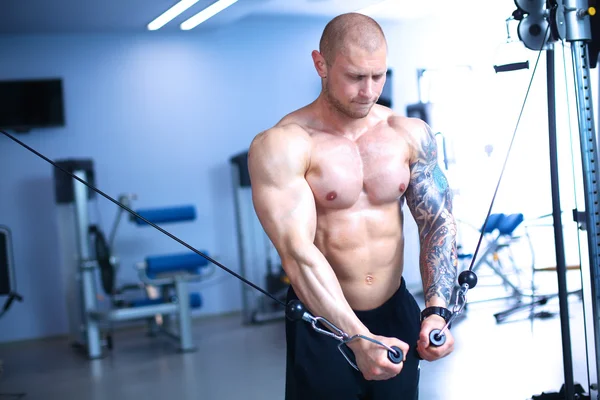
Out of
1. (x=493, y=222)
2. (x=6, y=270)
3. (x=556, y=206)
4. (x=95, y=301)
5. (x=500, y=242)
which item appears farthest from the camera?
(x=95, y=301)

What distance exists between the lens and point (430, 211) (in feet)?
6.17

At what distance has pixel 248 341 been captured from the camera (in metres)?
4.99

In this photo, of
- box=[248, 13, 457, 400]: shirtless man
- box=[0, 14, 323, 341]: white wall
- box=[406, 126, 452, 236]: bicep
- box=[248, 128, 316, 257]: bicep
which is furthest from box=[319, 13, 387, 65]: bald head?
box=[0, 14, 323, 341]: white wall

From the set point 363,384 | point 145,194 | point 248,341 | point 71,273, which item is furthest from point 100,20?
A: point 363,384

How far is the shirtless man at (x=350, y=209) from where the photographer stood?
1664 millimetres

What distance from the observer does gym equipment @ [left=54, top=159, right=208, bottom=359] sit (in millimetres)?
4914

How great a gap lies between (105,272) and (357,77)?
364cm

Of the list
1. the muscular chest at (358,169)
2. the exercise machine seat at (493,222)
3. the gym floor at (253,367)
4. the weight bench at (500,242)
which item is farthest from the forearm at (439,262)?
the exercise machine seat at (493,222)

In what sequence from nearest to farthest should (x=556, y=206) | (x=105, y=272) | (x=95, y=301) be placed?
1. (x=556, y=206)
2. (x=105, y=272)
3. (x=95, y=301)

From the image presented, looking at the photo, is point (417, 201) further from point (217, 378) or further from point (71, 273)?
point (71, 273)

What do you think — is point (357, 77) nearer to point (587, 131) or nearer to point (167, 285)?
point (587, 131)

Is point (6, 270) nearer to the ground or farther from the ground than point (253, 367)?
farther from the ground

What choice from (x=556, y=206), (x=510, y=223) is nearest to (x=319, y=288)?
(x=556, y=206)

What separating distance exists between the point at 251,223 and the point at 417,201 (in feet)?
13.4
